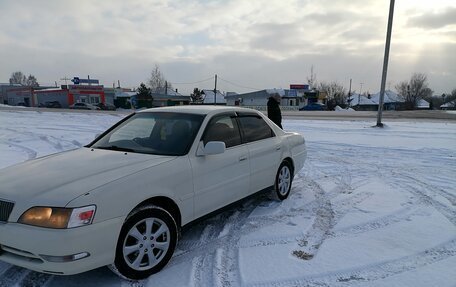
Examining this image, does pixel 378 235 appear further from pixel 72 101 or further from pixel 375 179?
pixel 72 101


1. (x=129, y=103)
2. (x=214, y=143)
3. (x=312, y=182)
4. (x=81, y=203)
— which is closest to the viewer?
(x=81, y=203)

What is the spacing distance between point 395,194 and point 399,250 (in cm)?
226

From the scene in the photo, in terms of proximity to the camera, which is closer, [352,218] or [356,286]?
[356,286]

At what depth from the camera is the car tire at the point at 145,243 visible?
304 cm

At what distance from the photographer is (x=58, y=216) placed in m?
2.70

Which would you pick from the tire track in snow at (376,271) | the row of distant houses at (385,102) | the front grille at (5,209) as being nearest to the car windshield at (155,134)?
the front grille at (5,209)

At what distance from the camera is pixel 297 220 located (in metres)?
4.66

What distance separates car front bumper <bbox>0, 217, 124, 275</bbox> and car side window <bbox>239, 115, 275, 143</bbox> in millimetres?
2357

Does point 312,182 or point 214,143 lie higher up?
point 214,143

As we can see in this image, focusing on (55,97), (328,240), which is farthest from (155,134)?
(55,97)

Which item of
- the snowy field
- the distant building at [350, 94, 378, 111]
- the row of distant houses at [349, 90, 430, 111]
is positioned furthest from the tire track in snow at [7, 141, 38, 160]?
the distant building at [350, 94, 378, 111]

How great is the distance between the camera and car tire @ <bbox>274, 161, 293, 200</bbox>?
17.5 ft

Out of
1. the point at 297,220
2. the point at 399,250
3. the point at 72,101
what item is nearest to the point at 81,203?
the point at 297,220

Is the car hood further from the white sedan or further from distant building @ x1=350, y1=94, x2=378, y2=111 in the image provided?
distant building @ x1=350, y1=94, x2=378, y2=111
